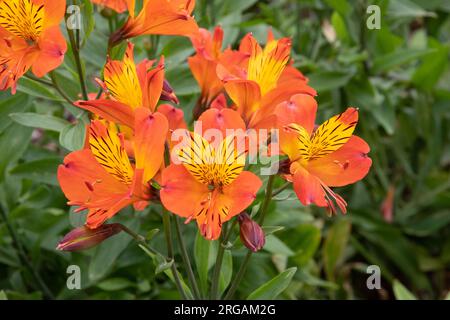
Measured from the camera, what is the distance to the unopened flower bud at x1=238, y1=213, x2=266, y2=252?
0.90m

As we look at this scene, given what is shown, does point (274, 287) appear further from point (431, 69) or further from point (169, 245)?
point (431, 69)

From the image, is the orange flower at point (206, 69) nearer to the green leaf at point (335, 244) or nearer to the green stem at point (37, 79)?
the green stem at point (37, 79)

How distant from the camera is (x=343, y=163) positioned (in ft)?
3.02

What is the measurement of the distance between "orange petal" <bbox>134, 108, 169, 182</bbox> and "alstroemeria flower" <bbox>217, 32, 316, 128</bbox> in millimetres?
143

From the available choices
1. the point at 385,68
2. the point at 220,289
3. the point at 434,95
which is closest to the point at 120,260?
the point at 220,289

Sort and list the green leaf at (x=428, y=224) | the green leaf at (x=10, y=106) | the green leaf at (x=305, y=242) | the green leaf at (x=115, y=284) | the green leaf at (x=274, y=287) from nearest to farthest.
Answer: the green leaf at (x=274, y=287)
the green leaf at (x=10, y=106)
the green leaf at (x=115, y=284)
the green leaf at (x=305, y=242)
the green leaf at (x=428, y=224)

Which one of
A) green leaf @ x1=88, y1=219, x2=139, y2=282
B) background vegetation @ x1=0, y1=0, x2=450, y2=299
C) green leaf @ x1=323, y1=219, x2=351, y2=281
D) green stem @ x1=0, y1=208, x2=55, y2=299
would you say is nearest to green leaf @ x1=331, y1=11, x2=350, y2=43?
Result: background vegetation @ x1=0, y1=0, x2=450, y2=299

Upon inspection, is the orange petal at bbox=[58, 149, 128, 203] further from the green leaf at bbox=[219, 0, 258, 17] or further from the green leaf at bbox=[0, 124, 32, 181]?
Answer: the green leaf at bbox=[219, 0, 258, 17]

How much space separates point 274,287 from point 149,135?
36 centimetres

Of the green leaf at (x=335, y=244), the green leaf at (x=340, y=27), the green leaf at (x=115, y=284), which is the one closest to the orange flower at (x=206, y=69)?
the green leaf at (x=115, y=284)

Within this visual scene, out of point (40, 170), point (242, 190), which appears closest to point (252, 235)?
point (242, 190)

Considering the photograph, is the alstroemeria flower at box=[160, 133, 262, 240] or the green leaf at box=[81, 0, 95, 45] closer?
the alstroemeria flower at box=[160, 133, 262, 240]

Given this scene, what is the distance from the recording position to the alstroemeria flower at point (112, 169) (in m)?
0.86

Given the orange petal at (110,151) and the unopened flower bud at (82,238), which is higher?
the orange petal at (110,151)
